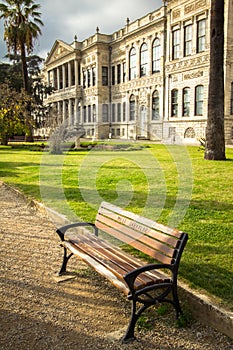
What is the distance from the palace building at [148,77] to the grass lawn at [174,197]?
543 inches

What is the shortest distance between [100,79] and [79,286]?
46.3m

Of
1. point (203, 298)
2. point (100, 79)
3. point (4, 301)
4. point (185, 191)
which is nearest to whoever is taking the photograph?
point (203, 298)

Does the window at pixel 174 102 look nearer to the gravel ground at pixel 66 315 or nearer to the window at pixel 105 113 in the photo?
the window at pixel 105 113

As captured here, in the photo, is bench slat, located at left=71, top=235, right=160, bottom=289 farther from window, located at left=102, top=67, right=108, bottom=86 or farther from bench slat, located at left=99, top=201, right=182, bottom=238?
window, located at left=102, top=67, right=108, bottom=86

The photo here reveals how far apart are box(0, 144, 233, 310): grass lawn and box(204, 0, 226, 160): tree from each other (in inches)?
42.1

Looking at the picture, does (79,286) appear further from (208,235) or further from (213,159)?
(213,159)

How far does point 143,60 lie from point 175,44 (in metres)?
6.73

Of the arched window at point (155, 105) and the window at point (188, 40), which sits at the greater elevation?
the window at point (188, 40)

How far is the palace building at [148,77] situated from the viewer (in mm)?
30828

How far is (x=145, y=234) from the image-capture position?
371 cm

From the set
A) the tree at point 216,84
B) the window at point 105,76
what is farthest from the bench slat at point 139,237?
the window at point 105,76

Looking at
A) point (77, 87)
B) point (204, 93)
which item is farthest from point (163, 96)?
point (77, 87)

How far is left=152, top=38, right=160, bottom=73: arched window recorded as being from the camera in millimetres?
37375

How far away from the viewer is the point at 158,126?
3728 centimetres
